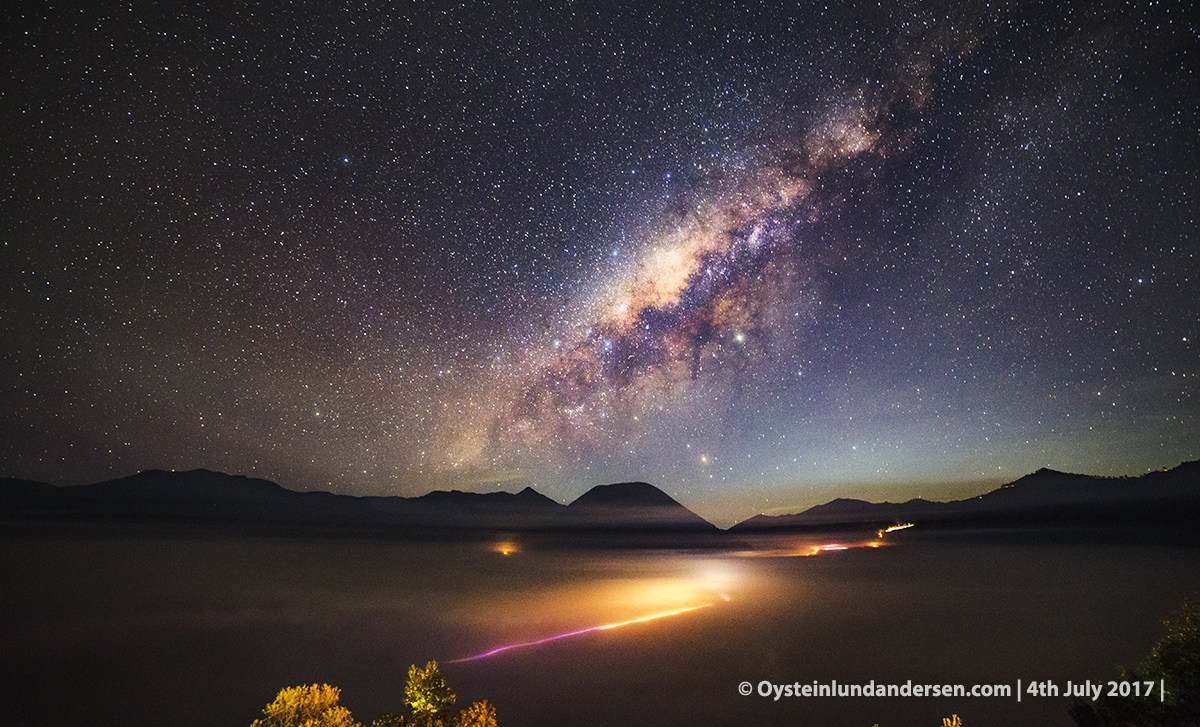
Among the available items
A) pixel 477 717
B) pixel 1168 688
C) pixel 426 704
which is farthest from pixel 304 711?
pixel 1168 688

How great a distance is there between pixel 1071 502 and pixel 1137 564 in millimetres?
82851

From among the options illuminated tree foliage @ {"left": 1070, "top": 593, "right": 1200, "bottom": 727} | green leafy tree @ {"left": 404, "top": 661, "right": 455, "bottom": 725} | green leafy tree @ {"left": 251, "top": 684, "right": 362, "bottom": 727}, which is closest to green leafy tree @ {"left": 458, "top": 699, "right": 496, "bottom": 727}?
green leafy tree @ {"left": 404, "top": 661, "right": 455, "bottom": 725}

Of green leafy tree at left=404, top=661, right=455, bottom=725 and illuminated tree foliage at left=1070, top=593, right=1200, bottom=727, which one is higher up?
green leafy tree at left=404, top=661, right=455, bottom=725

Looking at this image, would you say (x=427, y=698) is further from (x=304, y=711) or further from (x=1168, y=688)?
(x=1168, y=688)

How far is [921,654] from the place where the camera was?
65.6 metres

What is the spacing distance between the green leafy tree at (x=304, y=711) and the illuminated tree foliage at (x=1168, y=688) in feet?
57.3

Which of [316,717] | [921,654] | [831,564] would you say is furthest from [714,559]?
[316,717]

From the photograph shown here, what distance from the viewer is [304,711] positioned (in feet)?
24.4

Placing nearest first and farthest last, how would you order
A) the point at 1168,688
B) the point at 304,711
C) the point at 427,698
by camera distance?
the point at 304,711, the point at 427,698, the point at 1168,688

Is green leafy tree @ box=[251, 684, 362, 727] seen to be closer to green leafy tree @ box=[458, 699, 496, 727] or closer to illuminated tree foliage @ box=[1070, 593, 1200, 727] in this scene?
green leafy tree @ box=[458, 699, 496, 727]

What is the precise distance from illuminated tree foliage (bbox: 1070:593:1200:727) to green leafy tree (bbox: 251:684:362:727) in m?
17.5

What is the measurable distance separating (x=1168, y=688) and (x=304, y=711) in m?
19.6

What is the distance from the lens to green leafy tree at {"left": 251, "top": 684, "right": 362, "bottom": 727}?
23.8 ft

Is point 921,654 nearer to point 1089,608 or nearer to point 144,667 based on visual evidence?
point 1089,608
